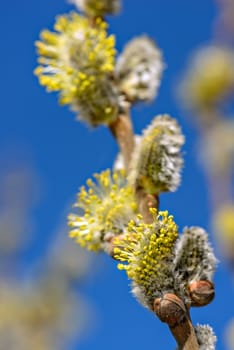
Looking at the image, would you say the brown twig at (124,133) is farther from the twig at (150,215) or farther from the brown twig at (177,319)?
the brown twig at (177,319)

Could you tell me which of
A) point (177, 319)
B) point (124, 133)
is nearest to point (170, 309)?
point (177, 319)

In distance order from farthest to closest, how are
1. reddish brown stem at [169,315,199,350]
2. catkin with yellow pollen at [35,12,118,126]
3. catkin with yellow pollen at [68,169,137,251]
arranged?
1. catkin with yellow pollen at [35,12,118,126]
2. catkin with yellow pollen at [68,169,137,251]
3. reddish brown stem at [169,315,199,350]

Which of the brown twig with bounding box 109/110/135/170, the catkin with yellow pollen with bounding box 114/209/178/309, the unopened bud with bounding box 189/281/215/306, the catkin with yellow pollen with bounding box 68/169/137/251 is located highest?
the brown twig with bounding box 109/110/135/170

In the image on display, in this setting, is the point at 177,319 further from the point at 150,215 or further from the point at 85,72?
the point at 85,72

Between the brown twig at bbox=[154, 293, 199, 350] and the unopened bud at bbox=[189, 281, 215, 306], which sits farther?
the unopened bud at bbox=[189, 281, 215, 306]

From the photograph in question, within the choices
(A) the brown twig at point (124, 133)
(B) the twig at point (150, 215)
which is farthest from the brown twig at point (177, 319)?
(A) the brown twig at point (124, 133)

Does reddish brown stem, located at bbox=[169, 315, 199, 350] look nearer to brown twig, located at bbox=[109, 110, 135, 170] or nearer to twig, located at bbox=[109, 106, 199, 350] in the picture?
twig, located at bbox=[109, 106, 199, 350]

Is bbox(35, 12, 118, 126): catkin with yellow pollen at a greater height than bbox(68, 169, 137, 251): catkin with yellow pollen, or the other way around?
bbox(35, 12, 118, 126): catkin with yellow pollen

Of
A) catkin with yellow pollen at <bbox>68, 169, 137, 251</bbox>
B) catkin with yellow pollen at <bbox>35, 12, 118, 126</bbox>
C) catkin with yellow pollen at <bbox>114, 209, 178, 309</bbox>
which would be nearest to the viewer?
catkin with yellow pollen at <bbox>114, 209, 178, 309</bbox>

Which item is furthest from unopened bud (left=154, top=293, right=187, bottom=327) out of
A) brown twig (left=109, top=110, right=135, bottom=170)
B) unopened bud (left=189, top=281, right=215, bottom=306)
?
brown twig (left=109, top=110, right=135, bottom=170)

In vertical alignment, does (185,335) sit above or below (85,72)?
below

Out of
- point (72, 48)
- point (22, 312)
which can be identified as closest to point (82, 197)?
point (72, 48)
